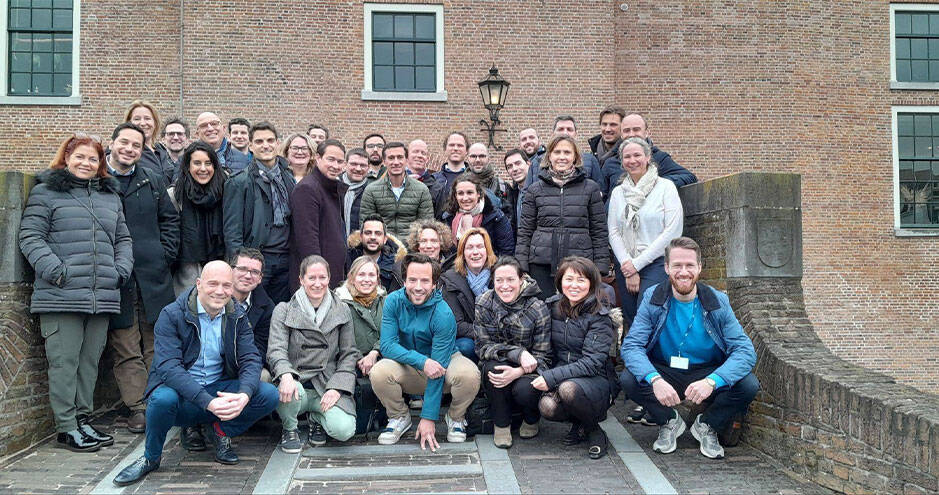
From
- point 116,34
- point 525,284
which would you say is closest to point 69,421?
point 525,284

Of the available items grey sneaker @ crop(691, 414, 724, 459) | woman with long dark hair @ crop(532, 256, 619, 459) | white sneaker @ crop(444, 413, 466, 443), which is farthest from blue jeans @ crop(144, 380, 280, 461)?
grey sneaker @ crop(691, 414, 724, 459)

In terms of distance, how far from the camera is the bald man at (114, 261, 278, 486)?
194 inches

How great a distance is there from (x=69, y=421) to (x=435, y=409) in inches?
105

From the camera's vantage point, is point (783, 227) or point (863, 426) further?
point (783, 227)

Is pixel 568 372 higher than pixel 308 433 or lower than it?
higher

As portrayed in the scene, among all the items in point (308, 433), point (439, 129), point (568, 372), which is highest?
point (439, 129)

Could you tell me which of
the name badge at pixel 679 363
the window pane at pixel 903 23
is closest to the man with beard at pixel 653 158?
the name badge at pixel 679 363

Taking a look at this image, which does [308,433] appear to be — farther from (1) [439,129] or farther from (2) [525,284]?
(1) [439,129]

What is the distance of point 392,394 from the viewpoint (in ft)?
18.6

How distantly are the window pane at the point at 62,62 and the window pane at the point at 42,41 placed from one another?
8.5 inches

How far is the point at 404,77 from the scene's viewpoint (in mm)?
13883

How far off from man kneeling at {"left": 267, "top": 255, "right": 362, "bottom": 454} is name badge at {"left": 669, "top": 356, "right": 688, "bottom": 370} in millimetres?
2289

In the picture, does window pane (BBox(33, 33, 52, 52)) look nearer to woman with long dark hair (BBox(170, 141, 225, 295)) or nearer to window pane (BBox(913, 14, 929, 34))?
woman with long dark hair (BBox(170, 141, 225, 295))

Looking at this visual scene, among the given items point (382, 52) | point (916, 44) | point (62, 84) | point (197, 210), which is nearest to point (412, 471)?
point (197, 210)
